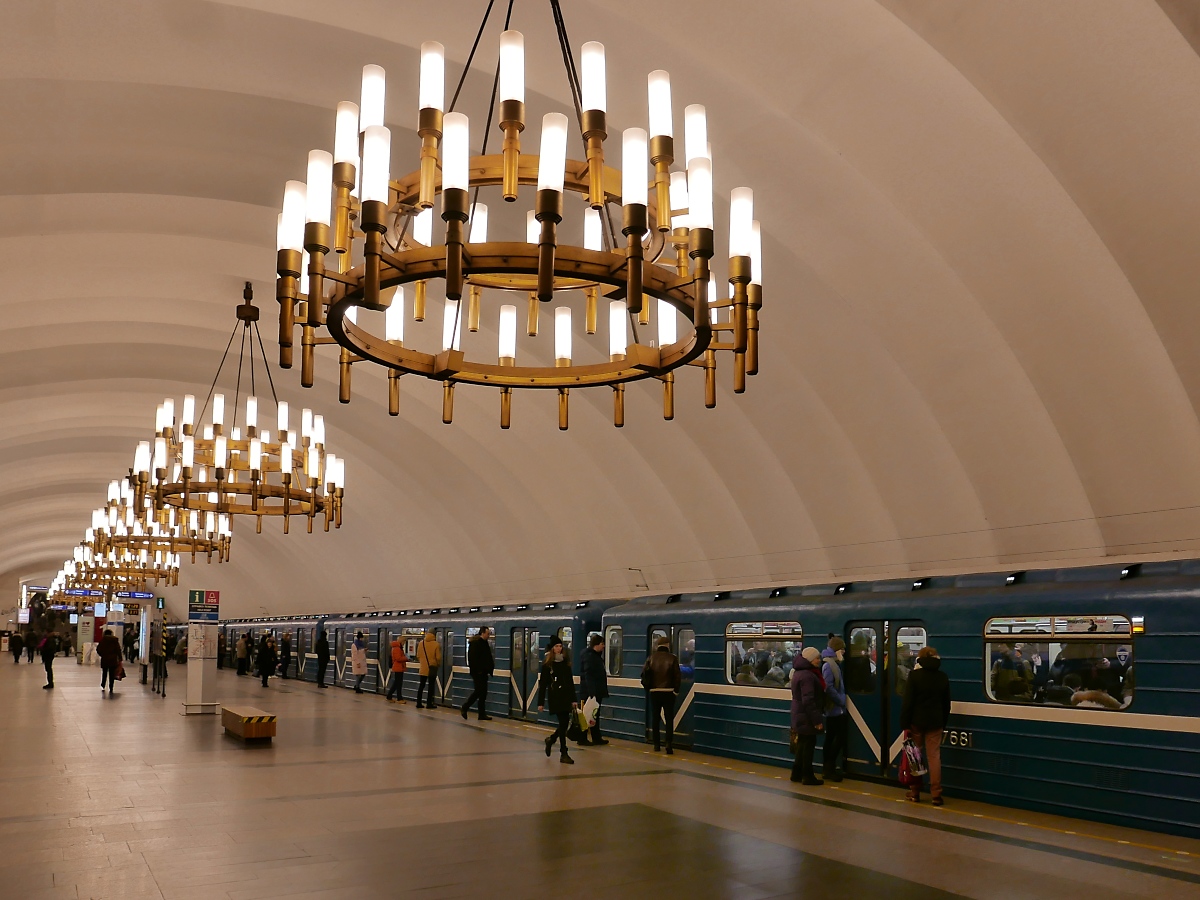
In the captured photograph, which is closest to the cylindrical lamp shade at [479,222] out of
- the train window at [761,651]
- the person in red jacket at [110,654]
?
the train window at [761,651]

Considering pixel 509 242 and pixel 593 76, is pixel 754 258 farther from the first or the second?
pixel 509 242

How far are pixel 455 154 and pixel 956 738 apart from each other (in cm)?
815

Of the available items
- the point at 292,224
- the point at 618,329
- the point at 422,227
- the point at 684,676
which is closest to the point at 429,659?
the point at 684,676

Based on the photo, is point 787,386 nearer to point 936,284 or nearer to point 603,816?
point 936,284

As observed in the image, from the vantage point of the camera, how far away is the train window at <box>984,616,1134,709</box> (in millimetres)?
8844

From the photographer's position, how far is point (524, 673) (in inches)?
747

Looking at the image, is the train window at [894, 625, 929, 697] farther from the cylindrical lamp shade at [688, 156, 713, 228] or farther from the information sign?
the information sign

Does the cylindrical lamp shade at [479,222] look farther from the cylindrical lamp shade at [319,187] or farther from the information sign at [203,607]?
the information sign at [203,607]

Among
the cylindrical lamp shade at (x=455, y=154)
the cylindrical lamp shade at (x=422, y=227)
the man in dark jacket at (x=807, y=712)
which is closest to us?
the cylindrical lamp shade at (x=455, y=154)

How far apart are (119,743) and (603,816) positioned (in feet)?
28.3

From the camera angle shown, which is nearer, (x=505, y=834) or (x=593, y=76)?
(x=593, y=76)

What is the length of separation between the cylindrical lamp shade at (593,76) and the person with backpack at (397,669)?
19915mm

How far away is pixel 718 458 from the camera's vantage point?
1599 centimetres

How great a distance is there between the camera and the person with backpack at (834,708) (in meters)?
11.5
